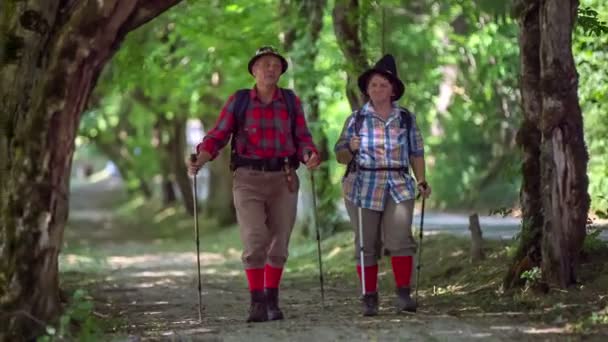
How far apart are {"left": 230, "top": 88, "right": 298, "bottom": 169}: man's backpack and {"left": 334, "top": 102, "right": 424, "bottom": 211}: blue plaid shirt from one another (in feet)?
1.59

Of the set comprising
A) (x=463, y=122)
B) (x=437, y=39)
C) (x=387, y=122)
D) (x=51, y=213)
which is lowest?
(x=51, y=213)

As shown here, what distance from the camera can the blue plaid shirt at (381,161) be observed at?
8.30 meters

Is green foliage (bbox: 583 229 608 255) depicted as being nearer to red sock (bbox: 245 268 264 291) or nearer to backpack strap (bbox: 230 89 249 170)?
red sock (bbox: 245 268 264 291)

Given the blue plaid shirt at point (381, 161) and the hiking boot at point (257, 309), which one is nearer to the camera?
the hiking boot at point (257, 309)

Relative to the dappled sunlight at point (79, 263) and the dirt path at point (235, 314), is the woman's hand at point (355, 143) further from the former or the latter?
the dappled sunlight at point (79, 263)

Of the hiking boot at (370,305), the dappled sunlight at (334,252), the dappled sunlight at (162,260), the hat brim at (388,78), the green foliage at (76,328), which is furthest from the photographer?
the dappled sunlight at (162,260)

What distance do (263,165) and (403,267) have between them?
55.3 inches

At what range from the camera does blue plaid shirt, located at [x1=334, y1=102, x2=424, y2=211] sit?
8.30 meters

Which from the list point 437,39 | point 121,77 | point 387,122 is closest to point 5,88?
point 387,122

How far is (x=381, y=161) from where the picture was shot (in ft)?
27.3

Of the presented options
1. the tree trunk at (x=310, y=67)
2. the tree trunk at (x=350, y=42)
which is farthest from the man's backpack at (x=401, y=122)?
the tree trunk at (x=310, y=67)

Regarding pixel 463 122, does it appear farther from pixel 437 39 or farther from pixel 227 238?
pixel 227 238

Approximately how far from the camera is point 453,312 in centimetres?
846

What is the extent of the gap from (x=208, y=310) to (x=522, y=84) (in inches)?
143
